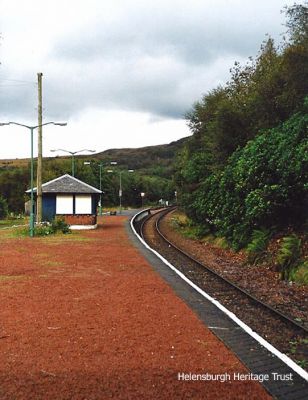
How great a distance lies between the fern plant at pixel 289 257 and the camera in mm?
13945

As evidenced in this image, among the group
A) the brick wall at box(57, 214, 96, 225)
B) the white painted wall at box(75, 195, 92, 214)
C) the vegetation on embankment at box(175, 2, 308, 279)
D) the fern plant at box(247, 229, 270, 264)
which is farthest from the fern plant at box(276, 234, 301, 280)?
the white painted wall at box(75, 195, 92, 214)

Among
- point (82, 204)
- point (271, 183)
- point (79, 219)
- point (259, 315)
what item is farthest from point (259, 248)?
point (82, 204)

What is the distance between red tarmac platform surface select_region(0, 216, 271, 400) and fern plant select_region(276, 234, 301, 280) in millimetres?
3985

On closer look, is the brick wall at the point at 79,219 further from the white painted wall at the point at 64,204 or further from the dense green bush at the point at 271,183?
the dense green bush at the point at 271,183

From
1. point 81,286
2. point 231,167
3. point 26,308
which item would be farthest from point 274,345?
point 231,167

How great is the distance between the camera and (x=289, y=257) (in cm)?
1427

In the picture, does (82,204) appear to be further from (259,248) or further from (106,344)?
(106,344)

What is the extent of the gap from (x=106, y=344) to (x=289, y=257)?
8762 millimetres

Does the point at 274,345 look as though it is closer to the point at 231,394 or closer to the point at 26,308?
the point at 231,394

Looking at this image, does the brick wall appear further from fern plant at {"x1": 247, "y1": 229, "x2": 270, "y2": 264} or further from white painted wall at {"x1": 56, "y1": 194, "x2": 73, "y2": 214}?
fern plant at {"x1": 247, "y1": 229, "x2": 270, "y2": 264}

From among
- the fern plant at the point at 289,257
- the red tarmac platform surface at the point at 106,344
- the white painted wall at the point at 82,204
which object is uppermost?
the white painted wall at the point at 82,204

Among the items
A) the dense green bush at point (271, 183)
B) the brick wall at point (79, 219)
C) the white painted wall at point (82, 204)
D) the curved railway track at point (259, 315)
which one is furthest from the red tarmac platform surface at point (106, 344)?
the white painted wall at point (82, 204)

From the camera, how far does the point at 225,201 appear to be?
23.0 m

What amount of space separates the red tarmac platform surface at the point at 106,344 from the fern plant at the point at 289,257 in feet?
13.1
